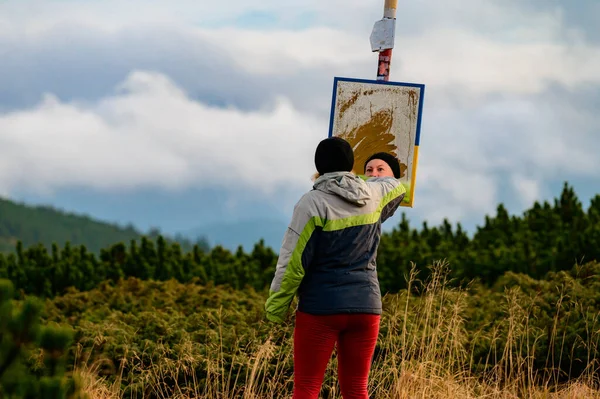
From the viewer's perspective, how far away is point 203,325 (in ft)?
25.0

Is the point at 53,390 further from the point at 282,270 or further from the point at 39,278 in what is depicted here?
the point at 39,278

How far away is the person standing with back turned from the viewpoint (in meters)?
4.41

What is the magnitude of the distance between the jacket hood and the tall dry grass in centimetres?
198

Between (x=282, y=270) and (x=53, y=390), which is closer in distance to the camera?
(x=53, y=390)

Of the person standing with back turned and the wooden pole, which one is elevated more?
the wooden pole

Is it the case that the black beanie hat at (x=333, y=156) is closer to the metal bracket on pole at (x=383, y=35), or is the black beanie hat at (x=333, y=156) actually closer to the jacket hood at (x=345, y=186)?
the jacket hood at (x=345, y=186)

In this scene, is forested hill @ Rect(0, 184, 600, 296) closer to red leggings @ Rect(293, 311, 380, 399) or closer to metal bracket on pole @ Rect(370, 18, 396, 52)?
metal bracket on pole @ Rect(370, 18, 396, 52)

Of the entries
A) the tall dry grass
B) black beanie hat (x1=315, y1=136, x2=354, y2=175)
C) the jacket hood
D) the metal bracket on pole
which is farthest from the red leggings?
the metal bracket on pole

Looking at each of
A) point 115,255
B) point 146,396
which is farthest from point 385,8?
point 115,255

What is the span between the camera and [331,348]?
456cm

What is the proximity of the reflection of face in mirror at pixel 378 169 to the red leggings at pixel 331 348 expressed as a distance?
1030 millimetres

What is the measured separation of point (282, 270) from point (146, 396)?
2799mm

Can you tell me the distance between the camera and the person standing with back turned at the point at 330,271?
4410 millimetres

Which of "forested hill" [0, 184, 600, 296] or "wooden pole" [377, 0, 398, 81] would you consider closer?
"wooden pole" [377, 0, 398, 81]
